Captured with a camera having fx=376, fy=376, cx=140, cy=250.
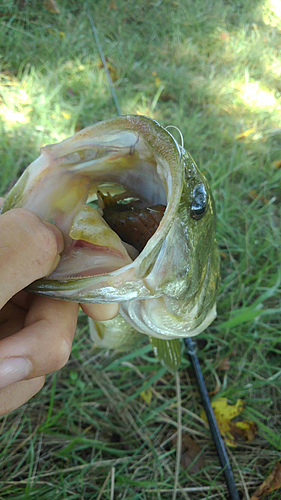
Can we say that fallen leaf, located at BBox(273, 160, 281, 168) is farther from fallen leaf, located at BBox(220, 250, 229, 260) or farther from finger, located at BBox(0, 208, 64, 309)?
finger, located at BBox(0, 208, 64, 309)

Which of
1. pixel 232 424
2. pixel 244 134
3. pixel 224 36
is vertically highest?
pixel 224 36

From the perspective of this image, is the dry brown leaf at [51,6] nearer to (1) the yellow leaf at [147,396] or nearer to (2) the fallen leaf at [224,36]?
(2) the fallen leaf at [224,36]

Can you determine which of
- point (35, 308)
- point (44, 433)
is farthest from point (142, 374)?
point (35, 308)

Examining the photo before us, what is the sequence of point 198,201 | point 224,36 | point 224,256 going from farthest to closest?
1. point 224,36
2. point 224,256
3. point 198,201

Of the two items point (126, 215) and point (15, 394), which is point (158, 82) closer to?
point (126, 215)

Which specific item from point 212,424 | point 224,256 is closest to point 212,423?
point 212,424

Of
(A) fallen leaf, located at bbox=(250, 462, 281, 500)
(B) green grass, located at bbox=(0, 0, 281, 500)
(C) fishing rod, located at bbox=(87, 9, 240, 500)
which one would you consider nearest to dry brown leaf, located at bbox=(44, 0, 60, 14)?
(B) green grass, located at bbox=(0, 0, 281, 500)
